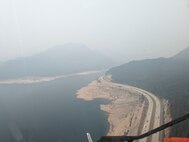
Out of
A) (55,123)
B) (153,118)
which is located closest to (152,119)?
(153,118)

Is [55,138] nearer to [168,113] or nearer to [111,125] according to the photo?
[111,125]

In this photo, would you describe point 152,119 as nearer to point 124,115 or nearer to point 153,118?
point 153,118

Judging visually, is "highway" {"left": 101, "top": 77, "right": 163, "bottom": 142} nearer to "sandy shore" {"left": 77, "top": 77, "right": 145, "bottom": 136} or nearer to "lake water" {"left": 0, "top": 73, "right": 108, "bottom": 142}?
"sandy shore" {"left": 77, "top": 77, "right": 145, "bottom": 136}

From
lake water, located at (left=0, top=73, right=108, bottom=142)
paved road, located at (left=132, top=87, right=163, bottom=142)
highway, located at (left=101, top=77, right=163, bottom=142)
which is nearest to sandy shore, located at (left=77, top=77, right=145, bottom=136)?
highway, located at (left=101, top=77, right=163, bottom=142)

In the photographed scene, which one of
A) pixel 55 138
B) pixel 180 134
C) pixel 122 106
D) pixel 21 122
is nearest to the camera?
pixel 180 134

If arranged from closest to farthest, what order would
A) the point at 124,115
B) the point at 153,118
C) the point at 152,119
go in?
the point at 152,119 → the point at 153,118 → the point at 124,115

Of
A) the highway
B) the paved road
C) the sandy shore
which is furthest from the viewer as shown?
the sandy shore

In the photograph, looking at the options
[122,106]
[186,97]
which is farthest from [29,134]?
[186,97]

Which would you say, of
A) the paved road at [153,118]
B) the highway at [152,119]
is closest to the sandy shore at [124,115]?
the highway at [152,119]

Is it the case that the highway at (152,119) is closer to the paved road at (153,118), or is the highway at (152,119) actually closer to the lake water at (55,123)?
the paved road at (153,118)

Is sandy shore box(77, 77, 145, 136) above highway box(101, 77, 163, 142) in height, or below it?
below

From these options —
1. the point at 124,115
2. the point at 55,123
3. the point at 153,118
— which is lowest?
the point at 124,115
